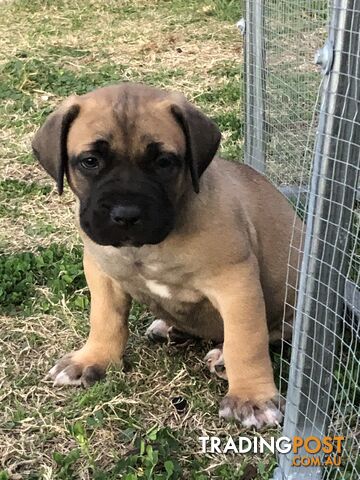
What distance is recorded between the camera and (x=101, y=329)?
3.80 metres

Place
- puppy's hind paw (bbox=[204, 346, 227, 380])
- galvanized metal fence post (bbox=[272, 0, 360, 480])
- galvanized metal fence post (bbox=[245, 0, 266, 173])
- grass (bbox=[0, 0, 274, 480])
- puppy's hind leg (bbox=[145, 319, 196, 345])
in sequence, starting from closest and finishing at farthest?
galvanized metal fence post (bbox=[272, 0, 360, 480]) < grass (bbox=[0, 0, 274, 480]) < puppy's hind paw (bbox=[204, 346, 227, 380]) < puppy's hind leg (bbox=[145, 319, 196, 345]) < galvanized metal fence post (bbox=[245, 0, 266, 173])

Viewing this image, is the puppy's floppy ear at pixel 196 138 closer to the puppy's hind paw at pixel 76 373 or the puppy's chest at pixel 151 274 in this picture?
the puppy's chest at pixel 151 274

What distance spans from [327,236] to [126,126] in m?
0.97

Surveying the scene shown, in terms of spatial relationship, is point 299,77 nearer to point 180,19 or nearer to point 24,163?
point 24,163

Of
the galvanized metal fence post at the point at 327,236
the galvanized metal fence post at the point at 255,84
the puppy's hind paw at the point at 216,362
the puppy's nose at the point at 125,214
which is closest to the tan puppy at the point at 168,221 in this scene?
the puppy's nose at the point at 125,214

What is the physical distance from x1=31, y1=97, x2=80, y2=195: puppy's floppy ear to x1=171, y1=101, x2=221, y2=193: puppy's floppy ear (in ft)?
1.44

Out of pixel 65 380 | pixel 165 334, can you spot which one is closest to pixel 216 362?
pixel 165 334

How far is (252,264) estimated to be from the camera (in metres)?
3.43

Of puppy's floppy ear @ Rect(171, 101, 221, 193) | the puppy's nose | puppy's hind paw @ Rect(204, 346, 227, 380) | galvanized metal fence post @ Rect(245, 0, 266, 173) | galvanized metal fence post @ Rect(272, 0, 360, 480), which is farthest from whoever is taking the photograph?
galvanized metal fence post @ Rect(245, 0, 266, 173)

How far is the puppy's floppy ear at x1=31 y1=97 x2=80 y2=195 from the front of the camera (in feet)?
10.9

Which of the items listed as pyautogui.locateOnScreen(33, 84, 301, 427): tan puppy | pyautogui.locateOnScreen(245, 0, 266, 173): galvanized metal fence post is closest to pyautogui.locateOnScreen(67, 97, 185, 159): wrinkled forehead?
pyautogui.locateOnScreen(33, 84, 301, 427): tan puppy

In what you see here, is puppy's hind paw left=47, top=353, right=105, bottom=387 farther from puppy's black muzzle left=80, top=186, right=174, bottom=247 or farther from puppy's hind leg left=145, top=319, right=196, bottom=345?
puppy's black muzzle left=80, top=186, right=174, bottom=247

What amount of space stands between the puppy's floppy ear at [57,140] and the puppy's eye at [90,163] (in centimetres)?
16

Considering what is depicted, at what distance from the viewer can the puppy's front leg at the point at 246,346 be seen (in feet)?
11.0
